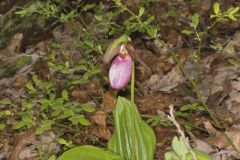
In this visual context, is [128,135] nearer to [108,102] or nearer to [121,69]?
[121,69]

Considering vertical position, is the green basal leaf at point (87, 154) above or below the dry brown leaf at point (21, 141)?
above

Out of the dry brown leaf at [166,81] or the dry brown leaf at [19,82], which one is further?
the dry brown leaf at [19,82]

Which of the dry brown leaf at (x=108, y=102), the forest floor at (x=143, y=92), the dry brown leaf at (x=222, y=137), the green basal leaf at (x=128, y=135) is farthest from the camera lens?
the dry brown leaf at (x=108, y=102)

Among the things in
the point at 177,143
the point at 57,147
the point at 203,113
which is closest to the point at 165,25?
the point at 203,113

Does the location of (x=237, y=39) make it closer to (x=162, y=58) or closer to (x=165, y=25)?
(x=162, y=58)

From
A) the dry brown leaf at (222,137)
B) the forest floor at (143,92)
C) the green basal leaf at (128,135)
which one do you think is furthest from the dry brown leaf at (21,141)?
the dry brown leaf at (222,137)

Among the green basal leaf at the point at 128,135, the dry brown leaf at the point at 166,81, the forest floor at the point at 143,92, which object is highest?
the green basal leaf at the point at 128,135

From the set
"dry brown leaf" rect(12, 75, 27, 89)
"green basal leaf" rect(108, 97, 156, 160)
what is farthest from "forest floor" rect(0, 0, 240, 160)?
"green basal leaf" rect(108, 97, 156, 160)

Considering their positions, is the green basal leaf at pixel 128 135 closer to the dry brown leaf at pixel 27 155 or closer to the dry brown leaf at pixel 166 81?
the dry brown leaf at pixel 27 155
